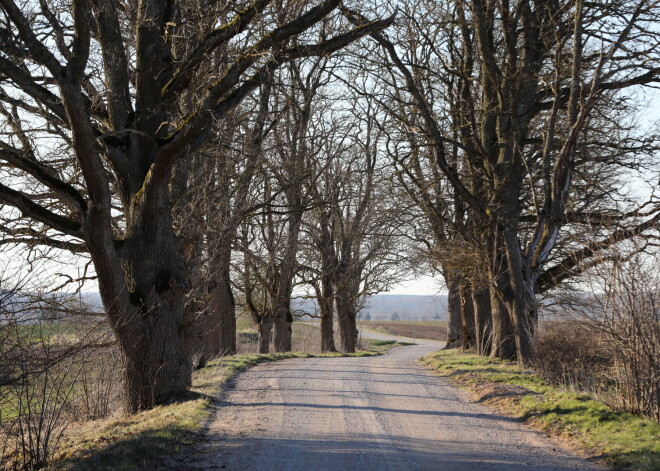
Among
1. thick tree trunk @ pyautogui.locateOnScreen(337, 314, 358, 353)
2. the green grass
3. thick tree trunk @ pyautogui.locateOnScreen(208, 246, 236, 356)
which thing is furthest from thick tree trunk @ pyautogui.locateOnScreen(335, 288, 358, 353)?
the green grass

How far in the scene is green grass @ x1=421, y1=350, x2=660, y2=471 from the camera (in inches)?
251

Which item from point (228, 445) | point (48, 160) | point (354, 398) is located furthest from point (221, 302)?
point (228, 445)

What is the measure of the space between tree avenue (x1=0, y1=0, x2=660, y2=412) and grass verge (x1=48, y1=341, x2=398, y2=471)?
0.98 meters

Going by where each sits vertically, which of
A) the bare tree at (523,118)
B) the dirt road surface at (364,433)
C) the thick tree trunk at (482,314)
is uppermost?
the bare tree at (523,118)

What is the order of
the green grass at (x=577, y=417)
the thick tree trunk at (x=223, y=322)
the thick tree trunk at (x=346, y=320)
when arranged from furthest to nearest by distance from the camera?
the thick tree trunk at (x=346, y=320)
the thick tree trunk at (x=223, y=322)
the green grass at (x=577, y=417)

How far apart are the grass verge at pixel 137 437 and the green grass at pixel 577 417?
464 centimetres

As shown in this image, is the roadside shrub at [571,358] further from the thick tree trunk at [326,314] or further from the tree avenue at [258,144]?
the thick tree trunk at [326,314]

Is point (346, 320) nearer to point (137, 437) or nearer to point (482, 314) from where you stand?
point (482, 314)

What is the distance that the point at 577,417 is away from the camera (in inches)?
311

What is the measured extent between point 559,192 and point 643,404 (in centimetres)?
567

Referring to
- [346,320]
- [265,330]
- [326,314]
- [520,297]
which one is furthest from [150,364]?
[346,320]

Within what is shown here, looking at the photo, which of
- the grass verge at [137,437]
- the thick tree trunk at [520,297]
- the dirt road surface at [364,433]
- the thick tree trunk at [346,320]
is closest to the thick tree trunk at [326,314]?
the thick tree trunk at [346,320]

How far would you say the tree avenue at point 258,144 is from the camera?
9.43 meters

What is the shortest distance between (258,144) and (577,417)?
1289 centimetres
